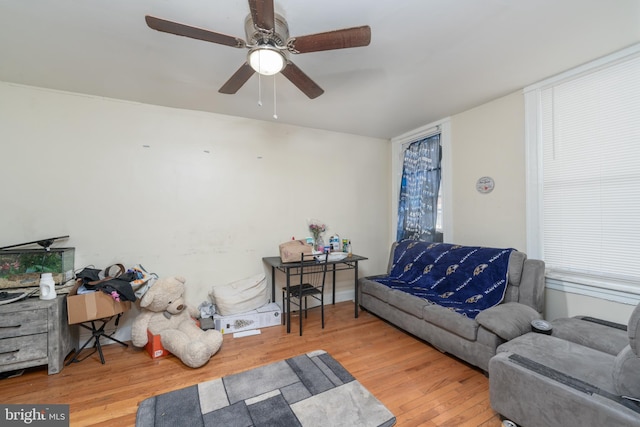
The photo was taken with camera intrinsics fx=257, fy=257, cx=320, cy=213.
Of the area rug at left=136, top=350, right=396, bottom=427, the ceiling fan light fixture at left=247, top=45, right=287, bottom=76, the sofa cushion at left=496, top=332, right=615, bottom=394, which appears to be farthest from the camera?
the area rug at left=136, top=350, right=396, bottom=427

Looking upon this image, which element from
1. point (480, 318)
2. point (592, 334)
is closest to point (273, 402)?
point (480, 318)

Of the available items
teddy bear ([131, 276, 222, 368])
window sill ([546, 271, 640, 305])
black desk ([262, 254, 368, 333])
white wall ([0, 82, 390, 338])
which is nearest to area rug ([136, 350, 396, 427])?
teddy bear ([131, 276, 222, 368])

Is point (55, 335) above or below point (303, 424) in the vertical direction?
above

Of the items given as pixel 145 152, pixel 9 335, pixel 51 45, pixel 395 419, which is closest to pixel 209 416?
pixel 395 419

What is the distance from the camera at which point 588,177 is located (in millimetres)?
2217

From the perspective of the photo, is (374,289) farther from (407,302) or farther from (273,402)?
(273,402)

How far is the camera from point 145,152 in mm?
2834

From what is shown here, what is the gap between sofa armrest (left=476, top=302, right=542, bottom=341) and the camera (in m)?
1.93

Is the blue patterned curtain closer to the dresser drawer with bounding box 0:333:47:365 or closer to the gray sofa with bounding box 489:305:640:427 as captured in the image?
the gray sofa with bounding box 489:305:640:427

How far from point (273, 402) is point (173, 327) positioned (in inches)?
55.2

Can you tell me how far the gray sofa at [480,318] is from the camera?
199cm

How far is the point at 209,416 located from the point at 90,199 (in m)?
2.41

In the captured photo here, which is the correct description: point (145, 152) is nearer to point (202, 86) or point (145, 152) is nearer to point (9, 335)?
point (202, 86)

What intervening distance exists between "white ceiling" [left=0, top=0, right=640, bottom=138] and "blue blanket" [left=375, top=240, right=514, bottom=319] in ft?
5.54
